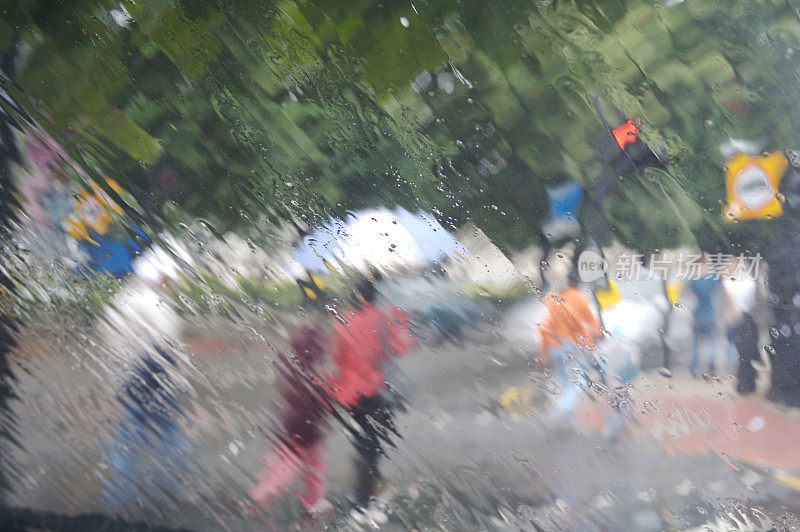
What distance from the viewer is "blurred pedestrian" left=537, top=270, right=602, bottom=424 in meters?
0.47

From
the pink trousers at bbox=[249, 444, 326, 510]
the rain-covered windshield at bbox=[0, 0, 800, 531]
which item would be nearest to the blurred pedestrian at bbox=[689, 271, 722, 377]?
the rain-covered windshield at bbox=[0, 0, 800, 531]

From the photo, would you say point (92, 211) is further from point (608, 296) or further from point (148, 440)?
point (608, 296)

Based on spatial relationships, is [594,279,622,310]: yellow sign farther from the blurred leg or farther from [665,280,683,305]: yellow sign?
the blurred leg

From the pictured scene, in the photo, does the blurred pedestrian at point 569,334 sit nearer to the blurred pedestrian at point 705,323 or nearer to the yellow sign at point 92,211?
the blurred pedestrian at point 705,323

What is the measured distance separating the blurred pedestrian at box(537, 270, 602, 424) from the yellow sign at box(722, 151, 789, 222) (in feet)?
0.44

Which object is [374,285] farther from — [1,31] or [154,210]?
[1,31]

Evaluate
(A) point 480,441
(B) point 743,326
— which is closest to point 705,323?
(B) point 743,326

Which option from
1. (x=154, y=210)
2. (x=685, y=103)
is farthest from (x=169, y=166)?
(x=685, y=103)

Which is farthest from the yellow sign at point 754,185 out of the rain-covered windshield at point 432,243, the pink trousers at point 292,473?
the pink trousers at point 292,473

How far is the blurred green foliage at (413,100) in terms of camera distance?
43 centimetres

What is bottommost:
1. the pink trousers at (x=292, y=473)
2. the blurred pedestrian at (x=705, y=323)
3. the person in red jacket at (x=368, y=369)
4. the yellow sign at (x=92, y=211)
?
the pink trousers at (x=292, y=473)

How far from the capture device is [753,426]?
465 millimetres

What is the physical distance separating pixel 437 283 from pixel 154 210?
0.27 metres

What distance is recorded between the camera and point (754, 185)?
1.42 ft
